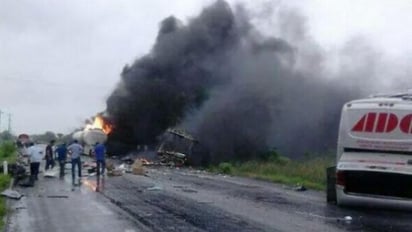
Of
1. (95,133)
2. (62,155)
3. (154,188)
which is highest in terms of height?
(95,133)

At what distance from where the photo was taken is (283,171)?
119 feet

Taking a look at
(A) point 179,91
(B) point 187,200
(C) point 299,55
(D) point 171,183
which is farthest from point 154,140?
(B) point 187,200

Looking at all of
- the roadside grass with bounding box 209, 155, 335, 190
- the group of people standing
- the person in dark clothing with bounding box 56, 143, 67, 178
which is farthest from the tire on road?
the person in dark clothing with bounding box 56, 143, 67, 178

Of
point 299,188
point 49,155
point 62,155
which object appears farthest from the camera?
point 49,155

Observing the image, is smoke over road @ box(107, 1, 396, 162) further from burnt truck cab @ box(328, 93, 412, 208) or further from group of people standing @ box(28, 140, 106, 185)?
burnt truck cab @ box(328, 93, 412, 208)

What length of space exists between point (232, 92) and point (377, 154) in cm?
3327

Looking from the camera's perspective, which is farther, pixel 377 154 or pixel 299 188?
pixel 299 188

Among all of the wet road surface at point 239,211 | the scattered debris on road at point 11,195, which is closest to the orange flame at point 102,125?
the wet road surface at point 239,211

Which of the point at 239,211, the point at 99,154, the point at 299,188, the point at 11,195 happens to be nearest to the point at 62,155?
the point at 99,154

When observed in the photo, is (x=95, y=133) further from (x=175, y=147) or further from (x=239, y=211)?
(x=239, y=211)

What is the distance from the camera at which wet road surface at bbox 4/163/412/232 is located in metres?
14.2

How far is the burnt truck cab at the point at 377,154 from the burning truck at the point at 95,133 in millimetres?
35142

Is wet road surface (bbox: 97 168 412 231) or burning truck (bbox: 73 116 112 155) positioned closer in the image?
wet road surface (bbox: 97 168 412 231)

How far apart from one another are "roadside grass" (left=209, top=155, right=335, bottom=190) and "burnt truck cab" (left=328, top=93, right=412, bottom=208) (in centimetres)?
951
